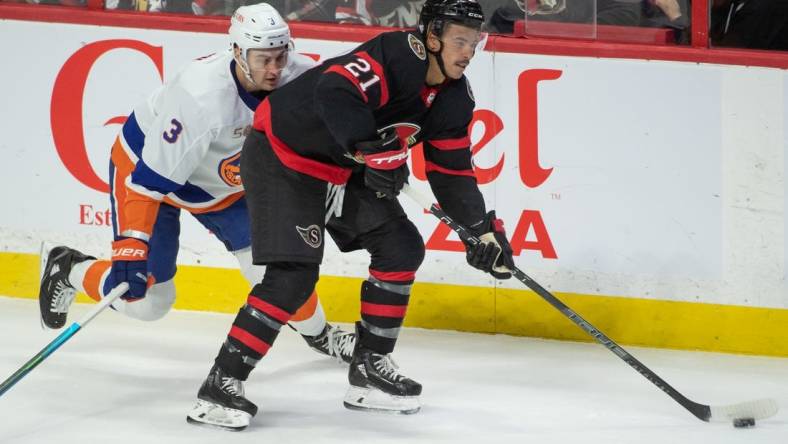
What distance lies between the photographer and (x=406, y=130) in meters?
3.64

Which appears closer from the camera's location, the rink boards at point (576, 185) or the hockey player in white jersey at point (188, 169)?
the hockey player in white jersey at point (188, 169)

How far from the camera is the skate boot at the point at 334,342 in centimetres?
425

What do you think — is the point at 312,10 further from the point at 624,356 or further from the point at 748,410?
the point at 748,410

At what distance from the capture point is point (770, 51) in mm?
4375

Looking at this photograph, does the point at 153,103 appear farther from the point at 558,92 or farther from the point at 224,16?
the point at 558,92

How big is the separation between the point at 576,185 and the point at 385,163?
127 centimetres

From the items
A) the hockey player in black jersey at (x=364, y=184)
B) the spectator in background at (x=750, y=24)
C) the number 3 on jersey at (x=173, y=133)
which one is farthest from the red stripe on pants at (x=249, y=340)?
the spectator in background at (x=750, y=24)

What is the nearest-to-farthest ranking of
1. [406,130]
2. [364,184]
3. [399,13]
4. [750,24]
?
[406,130] < [364,184] < [750,24] < [399,13]

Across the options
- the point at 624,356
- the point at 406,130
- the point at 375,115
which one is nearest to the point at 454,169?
the point at 406,130

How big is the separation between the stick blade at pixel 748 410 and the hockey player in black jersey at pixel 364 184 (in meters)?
0.71

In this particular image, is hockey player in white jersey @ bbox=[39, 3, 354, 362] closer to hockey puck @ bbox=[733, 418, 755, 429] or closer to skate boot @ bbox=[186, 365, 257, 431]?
skate boot @ bbox=[186, 365, 257, 431]

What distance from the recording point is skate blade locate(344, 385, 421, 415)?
12.4 ft

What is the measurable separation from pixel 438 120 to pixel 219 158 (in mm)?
689

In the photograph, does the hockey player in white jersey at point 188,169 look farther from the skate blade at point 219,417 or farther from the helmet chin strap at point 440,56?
the helmet chin strap at point 440,56
